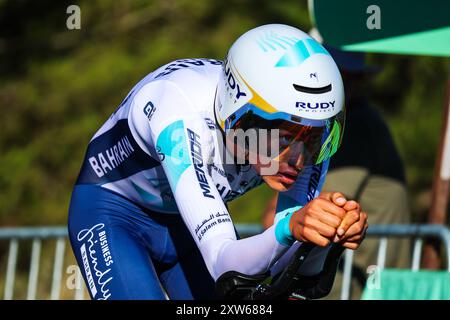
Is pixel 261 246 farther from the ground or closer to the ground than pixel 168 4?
farther from the ground

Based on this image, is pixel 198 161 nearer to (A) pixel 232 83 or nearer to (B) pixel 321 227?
(A) pixel 232 83

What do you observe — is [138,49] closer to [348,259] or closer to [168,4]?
[168,4]

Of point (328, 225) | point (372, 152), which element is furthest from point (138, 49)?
point (328, 225)

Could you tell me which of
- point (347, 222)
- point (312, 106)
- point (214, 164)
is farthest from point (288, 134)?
point (347, 222)

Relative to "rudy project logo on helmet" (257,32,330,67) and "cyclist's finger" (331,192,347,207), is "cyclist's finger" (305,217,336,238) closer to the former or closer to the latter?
"cyclist's finger" (331,192,347,207)

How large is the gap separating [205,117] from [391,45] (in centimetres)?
175

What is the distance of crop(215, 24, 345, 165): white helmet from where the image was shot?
128 inches

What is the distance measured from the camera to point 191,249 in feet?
14.0

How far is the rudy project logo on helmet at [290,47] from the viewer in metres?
3.29

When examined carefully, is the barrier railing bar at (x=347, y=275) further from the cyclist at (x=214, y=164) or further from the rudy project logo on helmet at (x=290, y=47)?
the rudy project logo on helmet at (x=290, y=47)

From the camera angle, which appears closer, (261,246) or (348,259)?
(261,246)

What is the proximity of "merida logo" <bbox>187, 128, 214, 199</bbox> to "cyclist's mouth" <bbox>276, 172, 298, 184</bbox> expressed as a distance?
0.94 feet
